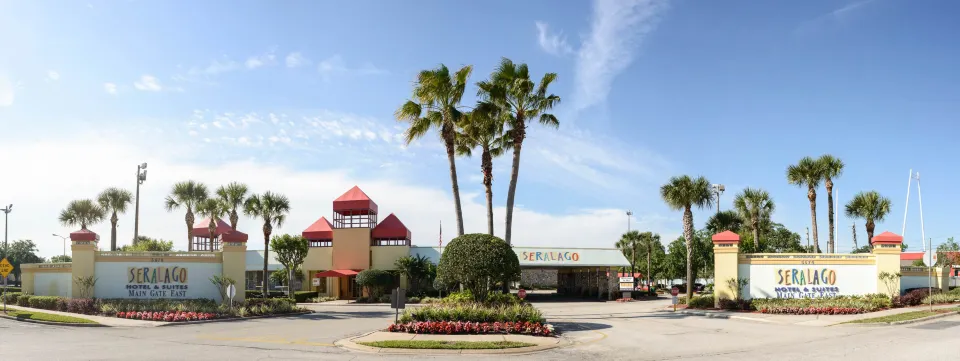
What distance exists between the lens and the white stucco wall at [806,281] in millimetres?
32562

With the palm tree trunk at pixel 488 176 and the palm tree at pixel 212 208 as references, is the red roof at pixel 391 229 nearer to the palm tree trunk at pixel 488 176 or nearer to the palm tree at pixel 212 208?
the palm tree at pixel 212 208

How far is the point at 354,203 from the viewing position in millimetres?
51281

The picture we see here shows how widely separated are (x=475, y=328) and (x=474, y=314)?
3.58 ft

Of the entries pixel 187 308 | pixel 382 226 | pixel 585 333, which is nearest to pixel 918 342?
pixel 585 333

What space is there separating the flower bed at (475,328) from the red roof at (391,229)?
28854mm

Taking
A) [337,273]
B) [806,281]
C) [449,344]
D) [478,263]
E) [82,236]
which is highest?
[82,236]

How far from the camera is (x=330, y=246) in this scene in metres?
53.9

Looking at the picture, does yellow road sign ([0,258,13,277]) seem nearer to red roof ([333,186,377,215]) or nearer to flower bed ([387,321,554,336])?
flower bed ([387,321,554,336])

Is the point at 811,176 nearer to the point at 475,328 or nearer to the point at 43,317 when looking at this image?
the point at 475,328

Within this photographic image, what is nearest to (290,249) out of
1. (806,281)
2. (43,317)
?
(43,317)

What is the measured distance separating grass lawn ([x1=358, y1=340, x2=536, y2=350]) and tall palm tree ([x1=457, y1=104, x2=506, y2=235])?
10388 mm

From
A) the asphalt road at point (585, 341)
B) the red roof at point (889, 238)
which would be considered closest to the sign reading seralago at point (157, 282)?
the asphalt road at point (585, 341)

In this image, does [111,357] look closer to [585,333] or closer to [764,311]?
[585,333]

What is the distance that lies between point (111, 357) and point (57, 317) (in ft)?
45.5
